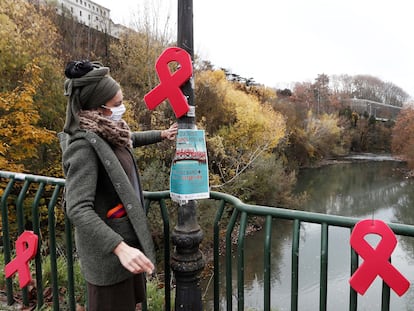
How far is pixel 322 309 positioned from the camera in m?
1.99

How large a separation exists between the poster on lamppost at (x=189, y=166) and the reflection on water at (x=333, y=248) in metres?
3.54

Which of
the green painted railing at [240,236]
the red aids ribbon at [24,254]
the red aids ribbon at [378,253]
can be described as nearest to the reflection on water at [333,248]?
the green painted railing at [240,236]

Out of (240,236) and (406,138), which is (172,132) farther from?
(406,138)

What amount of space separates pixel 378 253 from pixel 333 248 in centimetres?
1277

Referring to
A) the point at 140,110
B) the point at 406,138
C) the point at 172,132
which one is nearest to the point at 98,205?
the point at 172,132

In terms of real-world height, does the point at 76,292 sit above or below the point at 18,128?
below

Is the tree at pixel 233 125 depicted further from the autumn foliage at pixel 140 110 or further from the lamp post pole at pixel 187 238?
the lamp post pole at pixel 187 238

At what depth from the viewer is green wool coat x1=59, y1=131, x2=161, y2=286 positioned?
1.60m

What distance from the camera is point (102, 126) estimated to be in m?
1.74

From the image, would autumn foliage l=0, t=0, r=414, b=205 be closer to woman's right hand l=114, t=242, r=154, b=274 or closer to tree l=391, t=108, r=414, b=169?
tree l=391, t=108, r=414, b=169

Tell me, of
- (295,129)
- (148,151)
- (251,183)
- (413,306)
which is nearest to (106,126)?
Result: (413,306)

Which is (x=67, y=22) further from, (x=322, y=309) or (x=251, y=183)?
(x=322, y=309)

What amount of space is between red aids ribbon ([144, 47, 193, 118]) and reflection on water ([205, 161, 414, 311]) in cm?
391

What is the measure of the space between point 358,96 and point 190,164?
93975 millimetres
